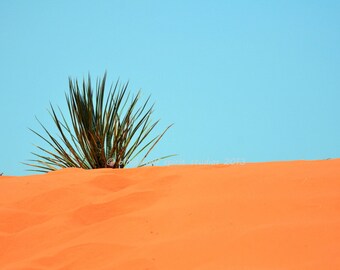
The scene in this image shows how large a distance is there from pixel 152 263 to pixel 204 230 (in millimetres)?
271

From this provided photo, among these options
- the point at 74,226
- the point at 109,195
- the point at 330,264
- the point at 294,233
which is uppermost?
the point at 109,195

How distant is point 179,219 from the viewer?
2.12m

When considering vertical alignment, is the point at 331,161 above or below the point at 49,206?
above

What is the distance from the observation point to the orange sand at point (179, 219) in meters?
1.74

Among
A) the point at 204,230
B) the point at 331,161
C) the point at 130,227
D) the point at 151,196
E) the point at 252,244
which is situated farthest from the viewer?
the point at 331,161

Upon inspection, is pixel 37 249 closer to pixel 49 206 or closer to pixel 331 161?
pixel 49 206

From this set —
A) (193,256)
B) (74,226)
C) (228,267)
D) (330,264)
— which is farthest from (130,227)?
(330,264)

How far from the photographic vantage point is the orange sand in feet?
5.72

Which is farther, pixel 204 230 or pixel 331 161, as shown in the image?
pixel 331 161

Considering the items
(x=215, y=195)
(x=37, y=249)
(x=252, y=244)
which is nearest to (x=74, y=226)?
(x=37, y=249)

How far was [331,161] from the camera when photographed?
9.50ft

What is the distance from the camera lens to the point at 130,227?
7.04 feet

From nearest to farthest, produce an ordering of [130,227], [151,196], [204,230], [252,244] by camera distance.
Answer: [252,244]
[204,230]
[130,227]
[151,196]

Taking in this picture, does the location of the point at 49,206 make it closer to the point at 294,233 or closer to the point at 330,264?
the point at 294,233
